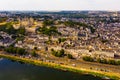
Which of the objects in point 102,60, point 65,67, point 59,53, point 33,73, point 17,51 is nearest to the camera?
point 33,73

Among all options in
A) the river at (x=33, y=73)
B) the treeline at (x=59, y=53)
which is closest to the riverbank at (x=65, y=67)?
the river at (x=33, y=73)

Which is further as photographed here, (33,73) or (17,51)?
(17,51)

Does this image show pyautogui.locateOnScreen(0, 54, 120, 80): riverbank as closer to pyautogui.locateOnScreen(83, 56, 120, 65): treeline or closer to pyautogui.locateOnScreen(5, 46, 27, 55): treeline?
pyautogui.locateOnScreen(5, 46, 27, 55): treeline

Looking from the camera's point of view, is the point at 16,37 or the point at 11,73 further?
the point at 16,37

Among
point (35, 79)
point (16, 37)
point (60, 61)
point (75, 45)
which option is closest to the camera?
point (35, 79)

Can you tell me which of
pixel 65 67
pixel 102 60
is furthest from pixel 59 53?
pixel 102 60

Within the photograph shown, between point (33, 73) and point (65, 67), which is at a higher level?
point (65, 67)

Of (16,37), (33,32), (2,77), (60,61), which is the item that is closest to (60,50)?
(60,61)

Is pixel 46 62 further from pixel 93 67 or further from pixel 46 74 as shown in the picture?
pixel 93 67

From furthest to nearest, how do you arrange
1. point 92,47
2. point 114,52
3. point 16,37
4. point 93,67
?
point 16,37 < point 92,47 < point 114,52 < point 93,67

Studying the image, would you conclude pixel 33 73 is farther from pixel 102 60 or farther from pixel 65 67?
pixel 102 60
